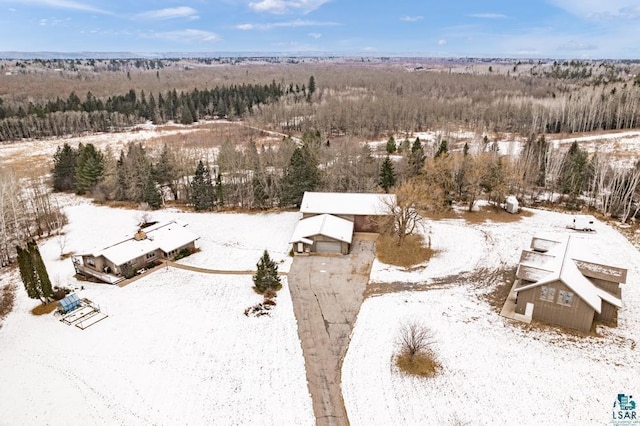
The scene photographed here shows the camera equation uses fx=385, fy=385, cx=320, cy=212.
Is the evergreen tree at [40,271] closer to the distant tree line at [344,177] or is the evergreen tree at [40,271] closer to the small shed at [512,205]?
the distant tree line at [344,177]

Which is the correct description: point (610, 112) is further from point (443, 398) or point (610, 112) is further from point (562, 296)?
point (443, 398)

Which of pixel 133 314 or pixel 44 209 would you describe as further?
pixel 44 209

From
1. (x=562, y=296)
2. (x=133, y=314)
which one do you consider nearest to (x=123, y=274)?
(x=133, y=314)

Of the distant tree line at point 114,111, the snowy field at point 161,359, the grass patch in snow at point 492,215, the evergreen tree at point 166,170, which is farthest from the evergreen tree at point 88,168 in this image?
the distant tree line at point 114,111

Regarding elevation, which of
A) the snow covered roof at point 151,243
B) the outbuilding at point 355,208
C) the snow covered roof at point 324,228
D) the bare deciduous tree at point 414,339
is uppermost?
the outbuilding at point 355,208

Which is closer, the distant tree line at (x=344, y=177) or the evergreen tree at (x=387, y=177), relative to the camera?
the distant tree line at (x=344, y=177)

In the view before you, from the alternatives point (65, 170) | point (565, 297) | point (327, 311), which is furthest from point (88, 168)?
point (565, 297)

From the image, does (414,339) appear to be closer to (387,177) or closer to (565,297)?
(565,297)
